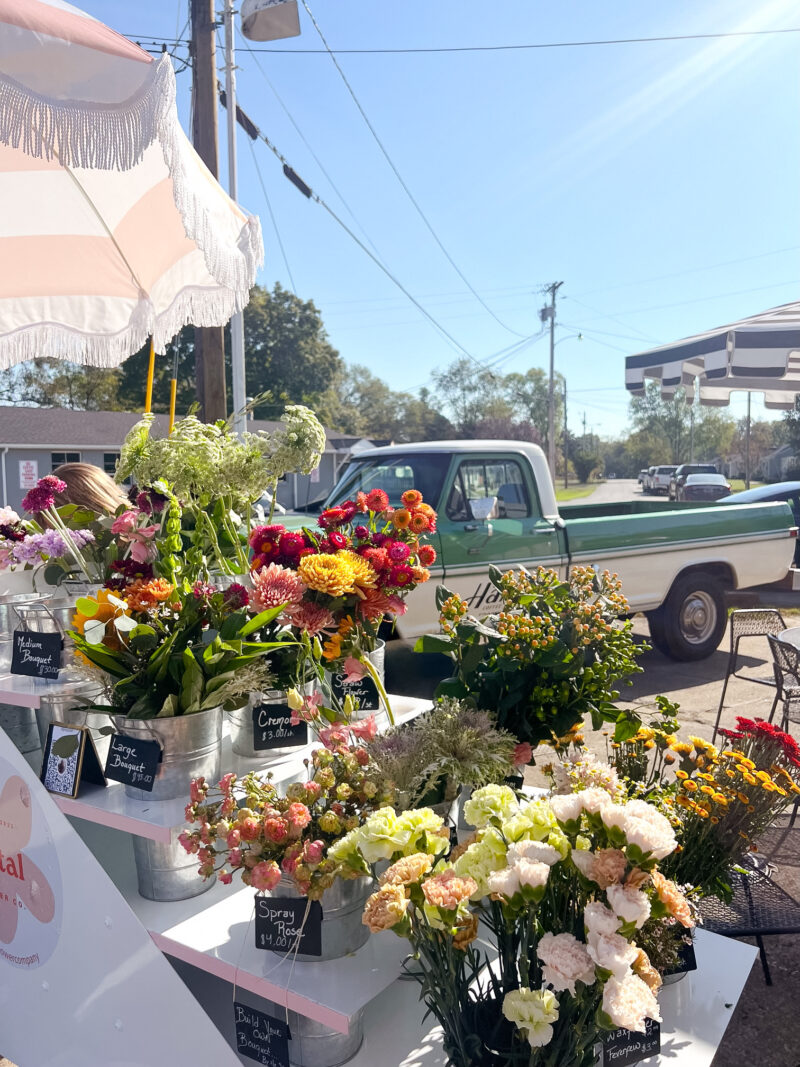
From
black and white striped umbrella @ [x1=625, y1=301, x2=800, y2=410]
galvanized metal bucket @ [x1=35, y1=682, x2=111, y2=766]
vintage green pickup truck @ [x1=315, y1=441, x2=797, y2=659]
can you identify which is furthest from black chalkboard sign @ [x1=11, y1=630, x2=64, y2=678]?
black and white striped umbrella @ [x1=625, y1=301, x2=800, y2=410]

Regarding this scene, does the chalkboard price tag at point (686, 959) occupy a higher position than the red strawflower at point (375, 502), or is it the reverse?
the red strawflower at point (375, 502)

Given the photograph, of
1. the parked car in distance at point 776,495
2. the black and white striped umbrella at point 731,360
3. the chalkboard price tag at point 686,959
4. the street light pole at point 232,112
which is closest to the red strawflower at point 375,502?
the chalkboard price tag at point 686,959

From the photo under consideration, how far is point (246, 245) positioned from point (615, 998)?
2.46 meters

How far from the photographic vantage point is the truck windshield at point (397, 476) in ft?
19.2

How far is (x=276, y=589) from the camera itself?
161 centimetres

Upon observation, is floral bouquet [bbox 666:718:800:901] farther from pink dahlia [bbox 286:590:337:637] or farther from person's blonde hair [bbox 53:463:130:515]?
person's blonde hair [bbox 53:463:130:515]

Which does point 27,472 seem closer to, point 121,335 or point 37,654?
point 121,335

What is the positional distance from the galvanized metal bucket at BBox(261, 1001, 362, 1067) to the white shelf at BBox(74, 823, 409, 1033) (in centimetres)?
9

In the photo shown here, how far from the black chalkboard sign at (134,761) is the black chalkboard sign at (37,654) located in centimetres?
32

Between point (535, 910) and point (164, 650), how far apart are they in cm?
90

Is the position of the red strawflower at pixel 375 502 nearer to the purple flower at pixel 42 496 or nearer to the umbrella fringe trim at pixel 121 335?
the purple flower at pixel 42 496

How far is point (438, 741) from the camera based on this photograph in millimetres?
1597

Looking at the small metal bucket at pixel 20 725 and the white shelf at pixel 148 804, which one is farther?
the small metal bucket at pixel 20 725

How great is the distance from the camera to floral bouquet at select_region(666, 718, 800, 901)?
164 centimetres
